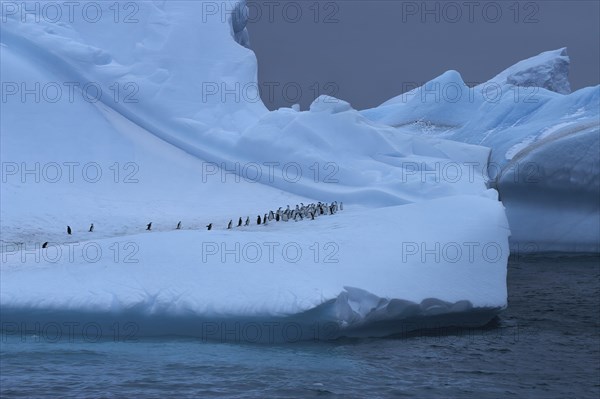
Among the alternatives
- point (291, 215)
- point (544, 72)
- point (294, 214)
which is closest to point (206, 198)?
point (291, 215)

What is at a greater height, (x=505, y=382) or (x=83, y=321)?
(x=83, y=321)

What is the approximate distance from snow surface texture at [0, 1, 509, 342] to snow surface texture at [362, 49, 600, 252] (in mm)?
2059

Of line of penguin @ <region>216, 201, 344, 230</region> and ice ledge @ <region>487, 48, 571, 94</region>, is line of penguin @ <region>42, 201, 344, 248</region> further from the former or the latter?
ice ledge @ <region>487, 48, 571, 94</region>

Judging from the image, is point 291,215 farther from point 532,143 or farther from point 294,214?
point 532,143

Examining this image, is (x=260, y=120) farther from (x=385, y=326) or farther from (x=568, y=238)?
(x=385, y=326)

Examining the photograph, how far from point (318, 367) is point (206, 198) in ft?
44.7

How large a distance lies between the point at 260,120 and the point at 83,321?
16.1 m

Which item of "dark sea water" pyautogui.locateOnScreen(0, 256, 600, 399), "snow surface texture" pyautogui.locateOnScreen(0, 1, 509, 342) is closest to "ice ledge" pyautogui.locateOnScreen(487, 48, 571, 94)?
"snow surface texture" pyautogui.locateOnScreen(0, 1, 509, 342)

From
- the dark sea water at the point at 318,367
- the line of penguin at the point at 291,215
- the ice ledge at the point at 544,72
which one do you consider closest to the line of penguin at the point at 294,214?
the line of penguin at the point at 291,215

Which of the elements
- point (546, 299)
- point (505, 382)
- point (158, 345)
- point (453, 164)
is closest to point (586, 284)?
point (546, 299)

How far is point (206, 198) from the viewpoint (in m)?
27.4

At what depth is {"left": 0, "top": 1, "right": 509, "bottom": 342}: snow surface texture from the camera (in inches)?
623

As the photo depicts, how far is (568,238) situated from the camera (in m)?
32.2

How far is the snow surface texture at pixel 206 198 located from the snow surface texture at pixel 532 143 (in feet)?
6.75
